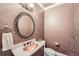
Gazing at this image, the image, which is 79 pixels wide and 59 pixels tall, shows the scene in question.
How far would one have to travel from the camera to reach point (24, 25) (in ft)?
6.08

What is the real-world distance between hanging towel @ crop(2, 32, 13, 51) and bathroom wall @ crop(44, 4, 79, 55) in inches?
19.9

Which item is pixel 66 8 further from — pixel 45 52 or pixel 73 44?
pixel 45 52

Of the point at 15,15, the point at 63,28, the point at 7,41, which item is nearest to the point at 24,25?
the point at 15,15

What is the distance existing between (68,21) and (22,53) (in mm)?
817

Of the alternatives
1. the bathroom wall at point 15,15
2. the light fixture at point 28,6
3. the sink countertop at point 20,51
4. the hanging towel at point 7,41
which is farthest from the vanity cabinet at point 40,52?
the light fixture at point 28,6

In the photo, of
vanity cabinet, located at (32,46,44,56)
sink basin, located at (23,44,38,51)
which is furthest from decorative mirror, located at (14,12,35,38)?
vanity cabinet, located at (32,46,44,56)

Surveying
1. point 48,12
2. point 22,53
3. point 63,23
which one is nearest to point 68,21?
point 63,23

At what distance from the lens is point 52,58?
1.90 metres

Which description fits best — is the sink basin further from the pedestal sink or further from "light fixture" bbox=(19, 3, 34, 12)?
"light fixture" bbox=(19, 3, 34, 12)

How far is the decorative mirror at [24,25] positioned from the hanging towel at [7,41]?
0.43 feet

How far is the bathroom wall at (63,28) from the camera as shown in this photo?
1.85 meters

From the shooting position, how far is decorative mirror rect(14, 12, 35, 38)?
182 cm

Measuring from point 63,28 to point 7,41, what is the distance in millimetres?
825

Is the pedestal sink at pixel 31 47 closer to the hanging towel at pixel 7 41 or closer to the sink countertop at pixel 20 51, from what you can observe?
the sink countertop at pixel 20 51
